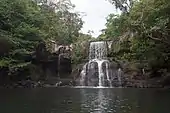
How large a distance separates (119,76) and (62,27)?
17.7 metres

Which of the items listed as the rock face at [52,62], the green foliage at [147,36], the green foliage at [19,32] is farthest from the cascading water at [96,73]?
the green foliage at [19,32]

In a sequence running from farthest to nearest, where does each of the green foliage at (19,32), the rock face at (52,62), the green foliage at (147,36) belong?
1. the rock face at (52,62)
2. the green foliage at (19,32)
3. the green foliage at (147,36)

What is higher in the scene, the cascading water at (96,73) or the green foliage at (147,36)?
the green foliage at (147,36)

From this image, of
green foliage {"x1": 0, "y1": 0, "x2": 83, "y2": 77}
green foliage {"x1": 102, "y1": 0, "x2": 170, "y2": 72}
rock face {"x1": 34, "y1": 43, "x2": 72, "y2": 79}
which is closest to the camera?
green foliage {"x1": 102, "y1": 0, "x2": 170, "y2": 72}

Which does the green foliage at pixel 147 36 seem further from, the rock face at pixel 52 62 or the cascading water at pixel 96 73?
the rock face at pixel 52 62

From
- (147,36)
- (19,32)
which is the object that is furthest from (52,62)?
(147,36)

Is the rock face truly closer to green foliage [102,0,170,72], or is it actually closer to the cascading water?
the cascading water

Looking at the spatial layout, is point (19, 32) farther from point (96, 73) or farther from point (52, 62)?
point (96, 73)

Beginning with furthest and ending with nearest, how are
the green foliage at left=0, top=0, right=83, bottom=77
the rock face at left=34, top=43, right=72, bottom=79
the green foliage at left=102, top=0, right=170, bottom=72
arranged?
the rock face at left=34, top=43, right=72, bottom=79 < the green foliage at left=0, top=0, right=83, bottom=77 < the green foliage at left=102, top=0, right=170, bottom=72

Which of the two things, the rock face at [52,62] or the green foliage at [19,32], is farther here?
the rock face at [52,62]

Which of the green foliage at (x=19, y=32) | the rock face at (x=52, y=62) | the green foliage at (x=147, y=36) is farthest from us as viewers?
the rock face at (x=52, y=62)

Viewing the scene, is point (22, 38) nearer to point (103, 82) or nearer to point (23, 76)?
point (23, 76)

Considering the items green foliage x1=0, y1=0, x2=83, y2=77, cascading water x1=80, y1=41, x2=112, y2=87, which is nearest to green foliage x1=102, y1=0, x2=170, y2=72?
cascading water x1=80, y1=41, x2=112, y2=87

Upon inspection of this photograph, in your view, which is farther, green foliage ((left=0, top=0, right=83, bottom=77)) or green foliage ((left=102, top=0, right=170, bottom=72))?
green foliage ((left=0, top=0, right=83, bottom=77))
